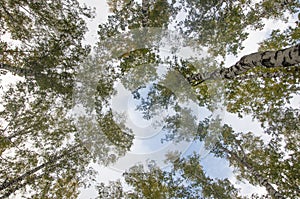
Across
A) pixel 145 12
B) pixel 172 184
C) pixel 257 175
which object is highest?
pixel 145 12

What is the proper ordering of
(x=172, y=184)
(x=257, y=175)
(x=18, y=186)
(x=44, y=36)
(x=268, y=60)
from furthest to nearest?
(x=172, y=184) → (x=257, y=175) → (x=18, y=186) → (x=44, y=36) → (x=268, y=60)

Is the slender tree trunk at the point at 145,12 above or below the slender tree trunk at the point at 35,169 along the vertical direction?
above

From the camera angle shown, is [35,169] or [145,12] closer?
[145,12]

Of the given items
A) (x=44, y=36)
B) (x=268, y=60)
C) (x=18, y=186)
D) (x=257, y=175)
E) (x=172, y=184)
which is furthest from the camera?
(x=172, y=184)

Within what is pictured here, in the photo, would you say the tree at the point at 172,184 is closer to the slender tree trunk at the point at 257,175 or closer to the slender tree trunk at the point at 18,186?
the slender tree trunk at the point at 257,175

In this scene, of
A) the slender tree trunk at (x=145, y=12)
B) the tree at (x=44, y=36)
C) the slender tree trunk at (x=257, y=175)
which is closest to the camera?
the slender tree trunk at (x=257, y=175)

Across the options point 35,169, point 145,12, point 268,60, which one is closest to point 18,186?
point 35,169

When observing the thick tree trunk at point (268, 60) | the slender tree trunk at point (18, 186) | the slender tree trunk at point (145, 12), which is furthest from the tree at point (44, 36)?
the thick tree trunk at point (268, 60)

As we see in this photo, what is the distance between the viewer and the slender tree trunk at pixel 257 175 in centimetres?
630

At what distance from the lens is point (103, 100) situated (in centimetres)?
756

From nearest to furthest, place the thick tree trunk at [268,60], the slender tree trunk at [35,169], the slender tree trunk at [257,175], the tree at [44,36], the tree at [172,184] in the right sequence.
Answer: the thick tree trunk at [268,60] → the slender tree trunk at [257,175] → the tree at [44,36] → the slender tree trunk at [35,169] → the tree at [172,184]

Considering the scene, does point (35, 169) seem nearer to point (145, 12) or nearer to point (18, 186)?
point (18, 186)

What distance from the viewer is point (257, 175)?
7562 millimetres

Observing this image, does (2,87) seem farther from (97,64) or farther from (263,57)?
(263,57)
